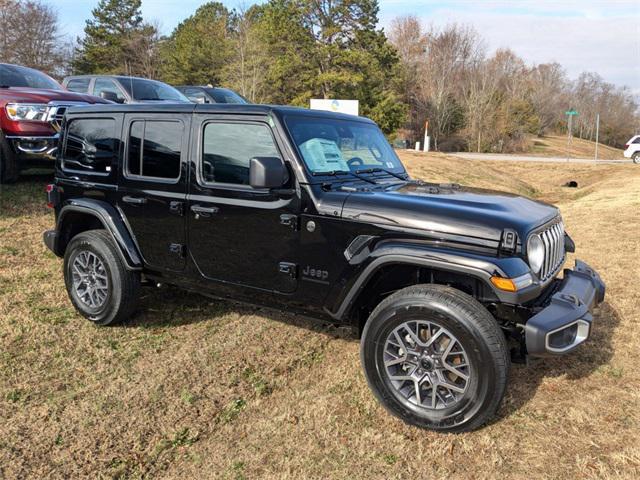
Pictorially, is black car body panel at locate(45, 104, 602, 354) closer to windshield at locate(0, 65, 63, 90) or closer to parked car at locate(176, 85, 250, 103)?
windshield at locate(0, 65, 63, 90)

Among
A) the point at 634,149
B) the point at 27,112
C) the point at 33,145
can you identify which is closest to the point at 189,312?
the point at 33,145

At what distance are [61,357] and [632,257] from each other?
6.75 meters

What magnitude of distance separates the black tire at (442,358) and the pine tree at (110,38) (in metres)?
45.4

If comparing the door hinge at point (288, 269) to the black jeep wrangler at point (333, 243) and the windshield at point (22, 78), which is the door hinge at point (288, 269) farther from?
the windshield at point (22, 78)

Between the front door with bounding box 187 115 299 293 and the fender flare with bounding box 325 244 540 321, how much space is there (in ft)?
1.98

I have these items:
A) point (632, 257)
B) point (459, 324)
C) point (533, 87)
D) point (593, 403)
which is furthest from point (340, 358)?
point (533, 87)

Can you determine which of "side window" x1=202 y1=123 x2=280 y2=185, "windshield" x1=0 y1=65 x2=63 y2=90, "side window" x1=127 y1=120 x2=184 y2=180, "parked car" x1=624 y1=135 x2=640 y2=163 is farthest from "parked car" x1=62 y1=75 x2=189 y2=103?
"parked car" x1=624 y1=135 x2=640 y2=163

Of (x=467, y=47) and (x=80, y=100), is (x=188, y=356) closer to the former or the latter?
(x=80, y=100)

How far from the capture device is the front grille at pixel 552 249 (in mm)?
3203

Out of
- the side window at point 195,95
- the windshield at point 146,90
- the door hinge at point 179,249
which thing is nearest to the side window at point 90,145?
the door hinge at point 179,249

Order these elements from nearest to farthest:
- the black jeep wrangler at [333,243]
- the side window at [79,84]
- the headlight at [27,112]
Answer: the black jeep wrangler at [333,243] → the headlight at [27,112] → the side window at [79,84]

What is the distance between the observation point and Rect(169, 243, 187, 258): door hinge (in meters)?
3.97

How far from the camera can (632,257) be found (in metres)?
6.63

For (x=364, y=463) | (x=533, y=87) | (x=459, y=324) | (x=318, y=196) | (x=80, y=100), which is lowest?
(x=364, y=463)
